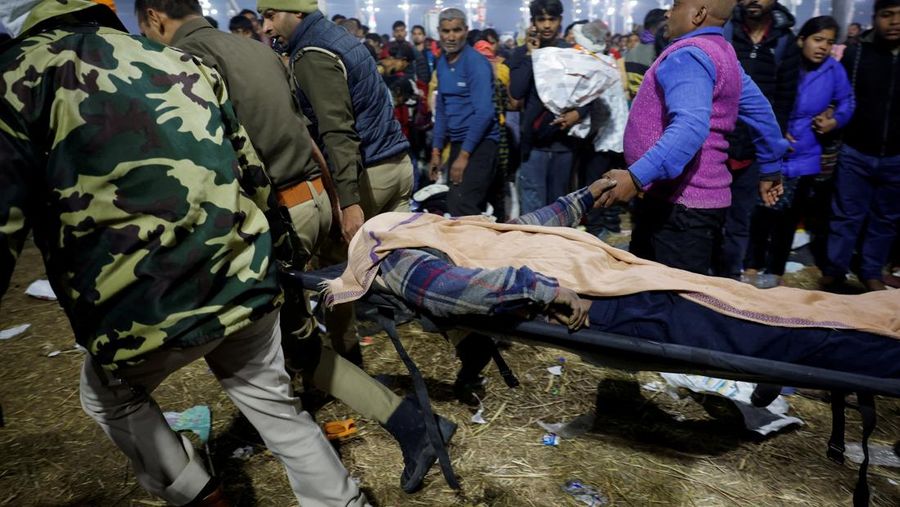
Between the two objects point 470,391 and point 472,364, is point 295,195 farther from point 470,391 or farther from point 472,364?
point 470,391

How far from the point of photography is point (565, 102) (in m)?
4.39

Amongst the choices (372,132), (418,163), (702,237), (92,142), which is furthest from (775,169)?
(418,163)

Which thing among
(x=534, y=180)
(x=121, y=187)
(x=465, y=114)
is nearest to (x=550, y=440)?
(x=121, y=187)

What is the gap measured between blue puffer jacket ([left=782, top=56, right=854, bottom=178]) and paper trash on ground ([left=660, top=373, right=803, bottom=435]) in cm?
240

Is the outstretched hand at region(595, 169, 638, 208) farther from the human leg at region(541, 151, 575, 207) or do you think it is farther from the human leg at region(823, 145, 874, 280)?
the human leg at region(823, 145, 874, 280)

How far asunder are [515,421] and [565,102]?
2.74 m

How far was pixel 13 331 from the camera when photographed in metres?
3.95

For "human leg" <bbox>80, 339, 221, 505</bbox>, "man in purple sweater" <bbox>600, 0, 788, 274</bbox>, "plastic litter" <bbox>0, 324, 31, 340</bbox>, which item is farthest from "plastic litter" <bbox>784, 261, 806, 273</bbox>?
"plastic litter" <bbox>0, 324, 31, 340</bbox>

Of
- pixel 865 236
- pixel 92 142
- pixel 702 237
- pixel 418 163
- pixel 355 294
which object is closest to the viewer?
pixel 92 142

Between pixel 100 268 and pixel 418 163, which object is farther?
pixel 418 163

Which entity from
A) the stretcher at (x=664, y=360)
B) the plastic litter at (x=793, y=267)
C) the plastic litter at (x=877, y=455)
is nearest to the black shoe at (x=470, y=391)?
the stretcher at (x=664, y=360)

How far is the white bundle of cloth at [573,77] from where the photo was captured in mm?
4301

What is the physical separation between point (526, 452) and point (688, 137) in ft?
5.25

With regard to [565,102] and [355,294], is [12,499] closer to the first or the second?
[355,294]
